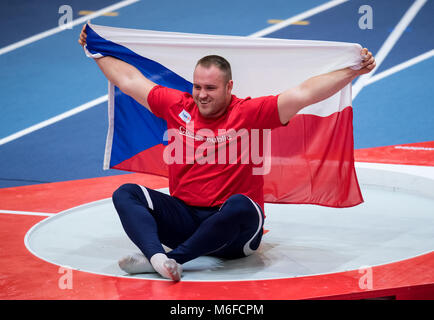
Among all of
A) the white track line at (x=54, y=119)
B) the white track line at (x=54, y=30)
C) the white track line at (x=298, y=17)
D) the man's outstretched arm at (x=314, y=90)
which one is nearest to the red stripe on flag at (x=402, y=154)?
the man's outstretched arm at (x=314, y=90)

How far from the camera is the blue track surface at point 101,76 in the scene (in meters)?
6.20

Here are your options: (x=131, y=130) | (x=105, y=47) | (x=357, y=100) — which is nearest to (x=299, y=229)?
(x=131, y=130)

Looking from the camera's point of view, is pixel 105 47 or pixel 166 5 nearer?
pixel 105 47

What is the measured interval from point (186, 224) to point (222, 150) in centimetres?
40

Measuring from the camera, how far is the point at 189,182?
A: 11.0ft

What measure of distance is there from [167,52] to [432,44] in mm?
5496

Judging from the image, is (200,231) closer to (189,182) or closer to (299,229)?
(189,182)

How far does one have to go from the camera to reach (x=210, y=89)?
128 inches

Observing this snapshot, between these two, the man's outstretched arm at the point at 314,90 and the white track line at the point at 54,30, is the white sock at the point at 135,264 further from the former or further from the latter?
the white track line at the point at 54,30

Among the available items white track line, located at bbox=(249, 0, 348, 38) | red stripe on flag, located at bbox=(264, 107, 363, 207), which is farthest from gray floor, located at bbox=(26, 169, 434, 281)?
white track line, located at bbox=(249, 0, 348, 38)

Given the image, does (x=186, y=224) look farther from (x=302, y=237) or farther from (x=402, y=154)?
(x=402, y=154)

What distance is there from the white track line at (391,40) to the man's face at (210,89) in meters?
4.46

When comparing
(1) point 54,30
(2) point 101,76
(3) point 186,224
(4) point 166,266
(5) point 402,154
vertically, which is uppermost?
(1) point 54,30

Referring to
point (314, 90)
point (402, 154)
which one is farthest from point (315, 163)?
point (402, 154)
